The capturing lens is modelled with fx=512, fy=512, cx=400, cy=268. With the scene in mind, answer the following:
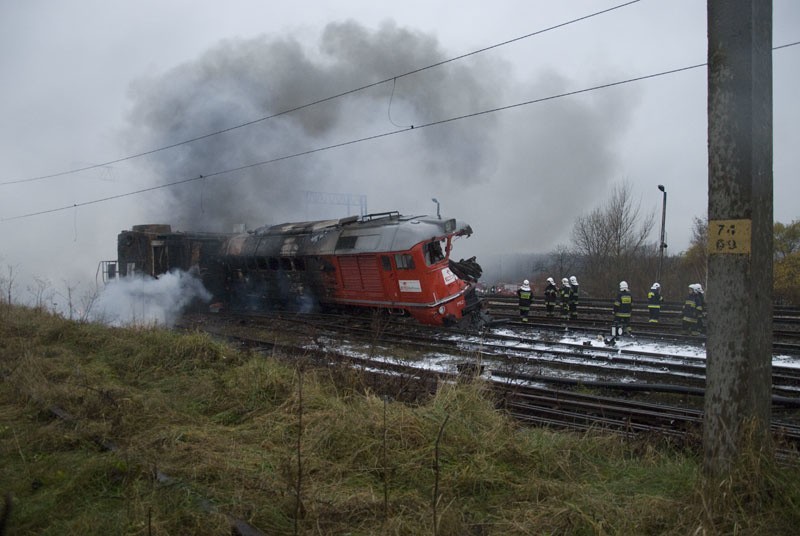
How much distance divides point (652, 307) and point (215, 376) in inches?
444

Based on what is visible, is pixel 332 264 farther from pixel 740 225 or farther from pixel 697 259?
pixel 697 259

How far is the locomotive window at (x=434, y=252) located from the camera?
12391 millimetres

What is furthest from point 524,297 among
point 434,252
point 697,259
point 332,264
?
point 697,259

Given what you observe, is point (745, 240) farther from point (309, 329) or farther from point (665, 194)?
point (665, 194)

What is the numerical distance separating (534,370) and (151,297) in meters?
12.9

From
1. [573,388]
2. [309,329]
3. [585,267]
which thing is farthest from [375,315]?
[585,267]

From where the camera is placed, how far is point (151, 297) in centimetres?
1661

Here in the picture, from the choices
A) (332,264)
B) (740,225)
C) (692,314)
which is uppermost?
(740,225)

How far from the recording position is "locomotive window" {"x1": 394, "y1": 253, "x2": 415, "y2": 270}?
40.3 ft

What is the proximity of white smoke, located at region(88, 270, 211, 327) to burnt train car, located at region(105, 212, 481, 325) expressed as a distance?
0.46 meters

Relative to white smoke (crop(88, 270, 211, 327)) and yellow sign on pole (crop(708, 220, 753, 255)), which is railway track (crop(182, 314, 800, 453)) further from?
white smoke (crop(88, 270, 211, 327))

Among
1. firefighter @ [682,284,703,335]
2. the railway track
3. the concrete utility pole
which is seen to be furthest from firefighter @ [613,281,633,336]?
the concrete utility pole

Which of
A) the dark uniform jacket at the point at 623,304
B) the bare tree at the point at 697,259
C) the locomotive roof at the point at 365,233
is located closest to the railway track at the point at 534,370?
the dark uniform jacket at the point at 623,304

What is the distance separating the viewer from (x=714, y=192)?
318 cm
